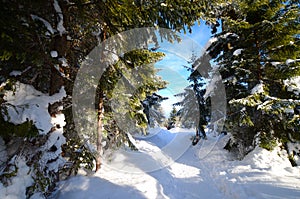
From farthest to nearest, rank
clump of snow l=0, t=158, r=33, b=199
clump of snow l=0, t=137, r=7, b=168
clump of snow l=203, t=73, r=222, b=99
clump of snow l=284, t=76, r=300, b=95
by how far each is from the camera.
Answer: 1. clump of snow l=203, t=73, r=222, b=99
2. clump of snow l=284, t=76, r=300, b=95
3. clump of snow l=0, t=137, r=7, b=168
4. clump of snow l=0, t=158, r=33, b=199

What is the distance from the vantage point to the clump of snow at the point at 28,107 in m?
3.59

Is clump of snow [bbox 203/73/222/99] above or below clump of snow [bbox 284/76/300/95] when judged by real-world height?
above

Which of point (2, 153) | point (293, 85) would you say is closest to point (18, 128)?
point (2, 153)

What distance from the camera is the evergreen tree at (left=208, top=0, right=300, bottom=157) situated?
7.56m

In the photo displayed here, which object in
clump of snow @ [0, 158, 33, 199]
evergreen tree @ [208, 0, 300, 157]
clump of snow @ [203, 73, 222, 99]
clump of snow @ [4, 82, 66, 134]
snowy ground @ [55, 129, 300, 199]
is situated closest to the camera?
clump of snow @ [0, 158, 33, 199]

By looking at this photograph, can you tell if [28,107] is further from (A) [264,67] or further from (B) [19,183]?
(A) [264,67]

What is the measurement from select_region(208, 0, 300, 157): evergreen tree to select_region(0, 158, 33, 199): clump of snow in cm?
744

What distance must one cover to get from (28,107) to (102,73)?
309 cm

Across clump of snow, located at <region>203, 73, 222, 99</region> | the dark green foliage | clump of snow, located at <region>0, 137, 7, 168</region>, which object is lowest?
clump of snow, located at <region>0, 137, 7, 168</region>

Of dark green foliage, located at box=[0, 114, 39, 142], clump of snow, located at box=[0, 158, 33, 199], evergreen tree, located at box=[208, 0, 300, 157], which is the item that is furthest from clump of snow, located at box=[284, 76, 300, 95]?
clump of snow, located at box=[0, 158, 33, 199]

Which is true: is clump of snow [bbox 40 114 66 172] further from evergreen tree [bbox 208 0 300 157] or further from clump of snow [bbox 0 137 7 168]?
evergreen tree [bbox 208 0 300 157]

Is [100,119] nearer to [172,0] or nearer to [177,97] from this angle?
[172,0]

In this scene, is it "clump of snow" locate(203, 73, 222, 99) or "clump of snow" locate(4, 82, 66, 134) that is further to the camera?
"clump of snow" locate(203, 73, 222, 99)

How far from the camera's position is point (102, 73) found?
21.2 ft
